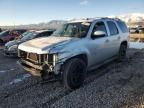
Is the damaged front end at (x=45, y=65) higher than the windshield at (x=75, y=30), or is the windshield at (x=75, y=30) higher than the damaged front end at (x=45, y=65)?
the windshield at (x=75, y=30)

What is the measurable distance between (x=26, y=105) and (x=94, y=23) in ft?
11.5

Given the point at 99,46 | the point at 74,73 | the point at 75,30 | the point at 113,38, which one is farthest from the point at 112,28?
the point at 74,73

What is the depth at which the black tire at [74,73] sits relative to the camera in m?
5.97

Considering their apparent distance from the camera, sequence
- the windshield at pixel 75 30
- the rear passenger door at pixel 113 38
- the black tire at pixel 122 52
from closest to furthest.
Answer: the windshield at pixel 75 30 < the rear passenger door at pixel 113 38 < the black tire at pixel 122 52

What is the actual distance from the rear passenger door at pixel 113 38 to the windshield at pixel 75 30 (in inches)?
50.2

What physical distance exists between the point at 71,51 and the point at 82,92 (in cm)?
114

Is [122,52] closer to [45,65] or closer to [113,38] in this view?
[113,38]

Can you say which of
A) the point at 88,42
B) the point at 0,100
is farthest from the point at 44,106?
the point at 88,42

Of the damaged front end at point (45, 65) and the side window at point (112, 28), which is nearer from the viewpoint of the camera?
the damaged front end at point (45, 65)

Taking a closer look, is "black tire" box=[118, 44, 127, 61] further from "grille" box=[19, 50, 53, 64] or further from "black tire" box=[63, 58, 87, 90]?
"grille" box=[19, 50, 53, 64]

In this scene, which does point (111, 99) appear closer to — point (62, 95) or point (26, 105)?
point (62, 95)

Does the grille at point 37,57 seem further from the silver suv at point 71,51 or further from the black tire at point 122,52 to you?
the black tire at point 122,52

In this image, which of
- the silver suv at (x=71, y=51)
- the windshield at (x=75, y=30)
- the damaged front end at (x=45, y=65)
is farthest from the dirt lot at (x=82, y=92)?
the windshield at (x=75, y=30)

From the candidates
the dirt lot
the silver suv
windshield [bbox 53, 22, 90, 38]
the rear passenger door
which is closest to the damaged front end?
the silver suv
